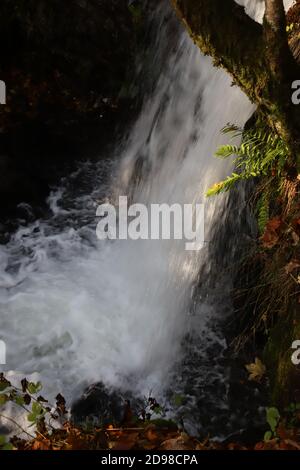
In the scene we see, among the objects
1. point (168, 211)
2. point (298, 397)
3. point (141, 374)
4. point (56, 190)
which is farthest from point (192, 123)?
point (298, 397)

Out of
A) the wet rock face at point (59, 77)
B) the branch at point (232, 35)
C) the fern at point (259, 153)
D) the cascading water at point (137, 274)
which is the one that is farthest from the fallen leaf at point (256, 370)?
the wet rock face at point (59, 77)

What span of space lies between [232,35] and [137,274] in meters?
3.62

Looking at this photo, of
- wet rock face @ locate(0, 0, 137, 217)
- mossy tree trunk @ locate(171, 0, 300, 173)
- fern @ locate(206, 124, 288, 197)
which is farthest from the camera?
wet rock face @ locate(0, 0, 137, 217)

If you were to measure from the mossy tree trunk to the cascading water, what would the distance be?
1.39 m

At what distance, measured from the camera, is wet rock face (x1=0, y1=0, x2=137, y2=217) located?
27.1 feet

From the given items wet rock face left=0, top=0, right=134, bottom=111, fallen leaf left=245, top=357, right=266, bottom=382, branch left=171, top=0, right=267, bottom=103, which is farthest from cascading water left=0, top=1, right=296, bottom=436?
branch left=171, top=0, right=267, bottom=103

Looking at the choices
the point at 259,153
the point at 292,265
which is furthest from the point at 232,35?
the point at 292,265

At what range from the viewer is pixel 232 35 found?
3664mm

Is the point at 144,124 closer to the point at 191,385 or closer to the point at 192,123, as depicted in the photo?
the point at 192,123

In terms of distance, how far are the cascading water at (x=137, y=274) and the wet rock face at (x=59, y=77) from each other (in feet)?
2.87

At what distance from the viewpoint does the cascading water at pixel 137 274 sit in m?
5.20

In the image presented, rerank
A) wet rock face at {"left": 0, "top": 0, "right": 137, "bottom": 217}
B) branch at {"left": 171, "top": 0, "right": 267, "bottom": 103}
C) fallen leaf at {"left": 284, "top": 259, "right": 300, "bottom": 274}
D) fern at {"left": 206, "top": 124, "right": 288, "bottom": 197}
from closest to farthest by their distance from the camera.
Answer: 1. branch at {"left": 171, "top": 0, "right": 267, "bottom": 103}
2. fallen leaf at {"left": 284, "top": 259, "right": 300, "bottom": 274}
3. fern at {"left": 206, "top": 124, "right": 288, "bottom": 197}
4. wet rock face at {"left": 0, "top": 0, "right": 137, "bottom": 217}

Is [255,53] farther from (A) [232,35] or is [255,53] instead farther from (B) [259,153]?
(B) [259,153]

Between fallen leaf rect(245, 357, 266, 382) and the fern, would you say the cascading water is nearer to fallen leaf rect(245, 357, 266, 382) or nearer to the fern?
fallen leaf rect(245, 357, 266, 382)
